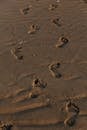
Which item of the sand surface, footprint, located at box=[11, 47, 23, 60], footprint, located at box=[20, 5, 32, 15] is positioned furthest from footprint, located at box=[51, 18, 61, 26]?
footprint, located at box=[11, 47, 23, 60]

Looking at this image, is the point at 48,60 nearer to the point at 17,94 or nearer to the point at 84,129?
the point at 17,94

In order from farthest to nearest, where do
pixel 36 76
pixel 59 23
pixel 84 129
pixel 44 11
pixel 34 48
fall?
pixel 44 11, pixel 59 23, pixel 34 48, pixel 36 76, pixel 84 129

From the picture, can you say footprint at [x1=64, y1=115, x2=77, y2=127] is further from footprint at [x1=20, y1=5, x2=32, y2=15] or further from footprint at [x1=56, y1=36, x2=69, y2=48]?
footprint at [x1=20, y1=5, x2=32, y2=15]

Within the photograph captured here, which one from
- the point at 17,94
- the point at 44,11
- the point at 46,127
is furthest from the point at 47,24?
the point at 46,127

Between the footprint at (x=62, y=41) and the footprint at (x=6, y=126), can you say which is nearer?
the footprint at (x=6, y=126)

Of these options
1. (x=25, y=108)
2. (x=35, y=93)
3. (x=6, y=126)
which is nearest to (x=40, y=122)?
(x=25, y=108)

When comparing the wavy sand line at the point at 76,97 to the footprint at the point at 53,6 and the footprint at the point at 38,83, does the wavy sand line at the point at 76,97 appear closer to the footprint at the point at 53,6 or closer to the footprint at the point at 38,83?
the footprint at the point at 38,83

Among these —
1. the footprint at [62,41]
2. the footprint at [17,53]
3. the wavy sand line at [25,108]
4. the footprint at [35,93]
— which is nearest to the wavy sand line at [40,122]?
the wavy sand line at [25,108]

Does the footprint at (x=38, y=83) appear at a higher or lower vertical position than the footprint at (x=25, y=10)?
lower
